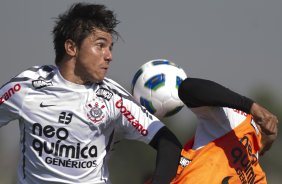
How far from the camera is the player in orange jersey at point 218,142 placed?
18.9 ft

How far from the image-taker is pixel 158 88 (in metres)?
6.49

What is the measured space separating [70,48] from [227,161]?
5.19 ft

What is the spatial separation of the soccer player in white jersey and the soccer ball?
20 centimetres

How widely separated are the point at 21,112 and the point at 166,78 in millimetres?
1203

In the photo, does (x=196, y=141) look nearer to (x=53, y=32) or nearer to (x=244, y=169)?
(x=244, y=169)

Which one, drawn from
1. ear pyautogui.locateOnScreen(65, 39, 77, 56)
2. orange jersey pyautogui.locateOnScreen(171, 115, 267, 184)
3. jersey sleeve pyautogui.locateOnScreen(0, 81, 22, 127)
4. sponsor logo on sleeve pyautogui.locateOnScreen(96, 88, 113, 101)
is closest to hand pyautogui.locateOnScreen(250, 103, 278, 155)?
orange jersey pyautogui.locateOnScreen(171, 115, 267, 184)

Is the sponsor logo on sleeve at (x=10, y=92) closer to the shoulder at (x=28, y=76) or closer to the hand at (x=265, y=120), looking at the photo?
the shoulder at (x=28, y=76)

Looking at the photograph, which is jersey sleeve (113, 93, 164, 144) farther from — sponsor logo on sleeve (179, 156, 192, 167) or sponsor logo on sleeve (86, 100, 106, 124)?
sponsor logo on sleeve (179, 156, 192, 167)

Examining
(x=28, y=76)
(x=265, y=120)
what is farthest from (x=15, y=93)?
(x=265, y=120)

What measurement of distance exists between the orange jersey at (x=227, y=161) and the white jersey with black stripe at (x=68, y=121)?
0.42 m

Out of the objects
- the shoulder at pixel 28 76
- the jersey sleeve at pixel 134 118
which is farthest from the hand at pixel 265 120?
the shoulder at pixel 28 76

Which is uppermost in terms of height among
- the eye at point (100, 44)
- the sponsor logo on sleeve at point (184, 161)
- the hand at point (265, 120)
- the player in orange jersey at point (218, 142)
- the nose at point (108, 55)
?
the eye at point (100, 44)

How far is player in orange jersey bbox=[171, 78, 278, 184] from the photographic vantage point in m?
5.77

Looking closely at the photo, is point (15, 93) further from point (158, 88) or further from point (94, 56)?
point (158, 88)
